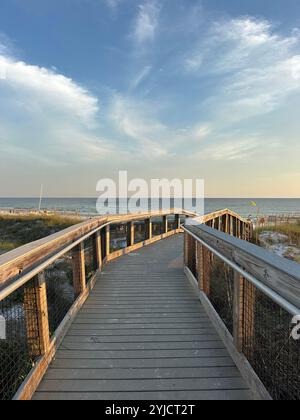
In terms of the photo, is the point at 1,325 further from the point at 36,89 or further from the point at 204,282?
the point at 36,89

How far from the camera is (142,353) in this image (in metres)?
2.56

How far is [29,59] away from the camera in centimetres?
1128

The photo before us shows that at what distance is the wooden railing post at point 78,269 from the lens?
367cm

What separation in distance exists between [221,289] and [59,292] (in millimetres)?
3202

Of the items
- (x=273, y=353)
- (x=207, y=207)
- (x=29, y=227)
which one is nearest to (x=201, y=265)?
(x=273, y=353)

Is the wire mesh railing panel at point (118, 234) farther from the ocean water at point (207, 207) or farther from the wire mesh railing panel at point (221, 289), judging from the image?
the ocean water at point (207, 207)

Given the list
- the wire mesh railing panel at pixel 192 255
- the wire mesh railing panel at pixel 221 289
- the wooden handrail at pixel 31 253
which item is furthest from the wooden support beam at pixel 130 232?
the wooden handrail at pixel 31 253

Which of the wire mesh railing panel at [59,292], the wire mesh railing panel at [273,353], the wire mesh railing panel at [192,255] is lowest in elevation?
the wire mesh railing panel at [59,292]

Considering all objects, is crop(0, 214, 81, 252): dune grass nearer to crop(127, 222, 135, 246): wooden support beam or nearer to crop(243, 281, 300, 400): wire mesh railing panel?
crop(127, 222, 135, 246): wooden support beam

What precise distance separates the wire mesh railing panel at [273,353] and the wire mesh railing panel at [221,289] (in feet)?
1.38

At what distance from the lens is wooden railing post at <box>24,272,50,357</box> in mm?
2162

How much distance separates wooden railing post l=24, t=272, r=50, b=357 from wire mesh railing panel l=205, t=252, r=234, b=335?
2.04 metres

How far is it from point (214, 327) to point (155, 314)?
2.54ft
